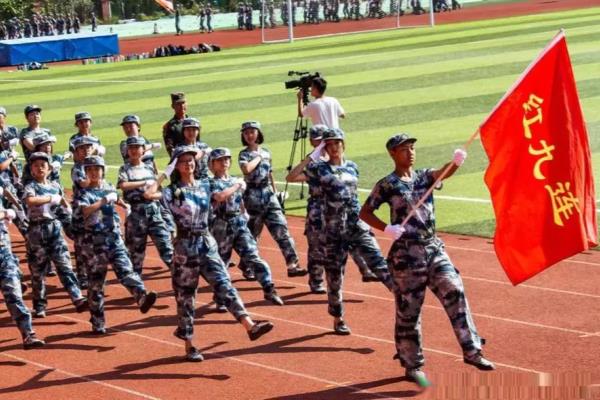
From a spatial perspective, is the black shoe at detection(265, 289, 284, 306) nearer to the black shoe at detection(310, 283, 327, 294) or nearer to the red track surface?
the red track surface

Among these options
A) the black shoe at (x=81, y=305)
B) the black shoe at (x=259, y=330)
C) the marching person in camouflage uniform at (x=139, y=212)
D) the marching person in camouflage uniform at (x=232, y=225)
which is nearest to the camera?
the black shoe at (x=259, y=330)

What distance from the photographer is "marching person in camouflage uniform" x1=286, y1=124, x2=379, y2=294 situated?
49.2 ft

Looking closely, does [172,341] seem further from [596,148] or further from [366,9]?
[366,9]

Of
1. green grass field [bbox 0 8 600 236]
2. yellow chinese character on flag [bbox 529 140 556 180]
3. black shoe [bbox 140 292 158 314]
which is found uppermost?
yellow chinese character on flag [bbox 529 140 556 180]

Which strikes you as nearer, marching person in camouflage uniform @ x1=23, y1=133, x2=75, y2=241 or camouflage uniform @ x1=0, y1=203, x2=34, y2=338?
camouflage uniform @ x1=0, y1=203, x2=34, y2=338

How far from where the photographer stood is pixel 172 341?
14.6 metres

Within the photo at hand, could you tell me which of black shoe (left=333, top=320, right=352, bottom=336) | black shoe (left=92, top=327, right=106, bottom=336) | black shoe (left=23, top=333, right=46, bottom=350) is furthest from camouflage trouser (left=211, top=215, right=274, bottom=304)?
black shoe (left=23, top=333, right=46, bottom=350)

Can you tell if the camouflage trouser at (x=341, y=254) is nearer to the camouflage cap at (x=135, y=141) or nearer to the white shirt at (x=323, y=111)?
the camouflage cap at (x=135, y=141)

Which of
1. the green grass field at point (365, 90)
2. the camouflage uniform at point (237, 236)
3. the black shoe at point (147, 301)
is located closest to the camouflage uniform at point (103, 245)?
the black shoe at point (147, 301)

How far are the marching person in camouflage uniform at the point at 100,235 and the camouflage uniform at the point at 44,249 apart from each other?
2.31 feet

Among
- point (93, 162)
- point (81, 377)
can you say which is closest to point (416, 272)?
point (81, 377)

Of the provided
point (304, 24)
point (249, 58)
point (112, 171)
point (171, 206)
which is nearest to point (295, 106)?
point (112, 171)

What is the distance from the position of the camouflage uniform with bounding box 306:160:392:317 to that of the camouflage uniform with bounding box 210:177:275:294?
1.34 m

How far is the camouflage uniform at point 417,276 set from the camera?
1232 centimetres
